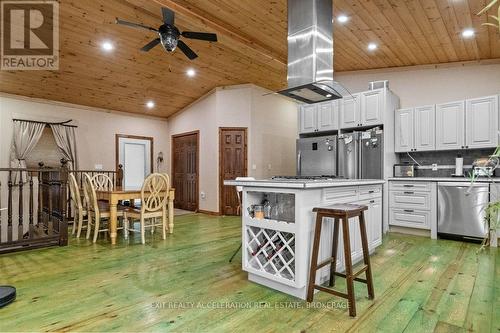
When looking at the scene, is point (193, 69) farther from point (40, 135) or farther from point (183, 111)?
point (40, 135)

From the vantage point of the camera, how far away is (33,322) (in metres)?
2.02

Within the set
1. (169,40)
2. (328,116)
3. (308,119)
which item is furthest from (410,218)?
(169,40)

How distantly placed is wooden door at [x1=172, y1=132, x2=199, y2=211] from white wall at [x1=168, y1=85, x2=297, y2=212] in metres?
0.27

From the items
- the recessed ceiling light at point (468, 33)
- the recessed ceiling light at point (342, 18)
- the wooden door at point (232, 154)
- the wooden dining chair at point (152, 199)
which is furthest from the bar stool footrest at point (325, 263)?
the wooden door at point (232, 154)

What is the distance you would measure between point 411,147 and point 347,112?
1.23 metres

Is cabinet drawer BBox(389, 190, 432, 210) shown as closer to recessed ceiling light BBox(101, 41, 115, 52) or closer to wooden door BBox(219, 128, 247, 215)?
wooden door BBox(219, 128, 247, 215)

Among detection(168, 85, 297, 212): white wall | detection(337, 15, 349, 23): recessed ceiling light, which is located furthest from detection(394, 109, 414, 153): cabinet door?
detection(168, 85, 297, 212): white wall

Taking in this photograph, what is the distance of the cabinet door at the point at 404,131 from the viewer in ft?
16.4

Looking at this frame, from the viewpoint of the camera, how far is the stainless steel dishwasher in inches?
161

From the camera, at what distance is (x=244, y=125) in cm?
682

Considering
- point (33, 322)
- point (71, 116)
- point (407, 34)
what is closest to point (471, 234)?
point (407, 34)

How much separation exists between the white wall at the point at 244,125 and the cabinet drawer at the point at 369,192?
3644 millimetres

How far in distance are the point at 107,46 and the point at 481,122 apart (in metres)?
5.92

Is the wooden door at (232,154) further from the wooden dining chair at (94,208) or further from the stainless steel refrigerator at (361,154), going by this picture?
the wooden dining chair at (94,208)
